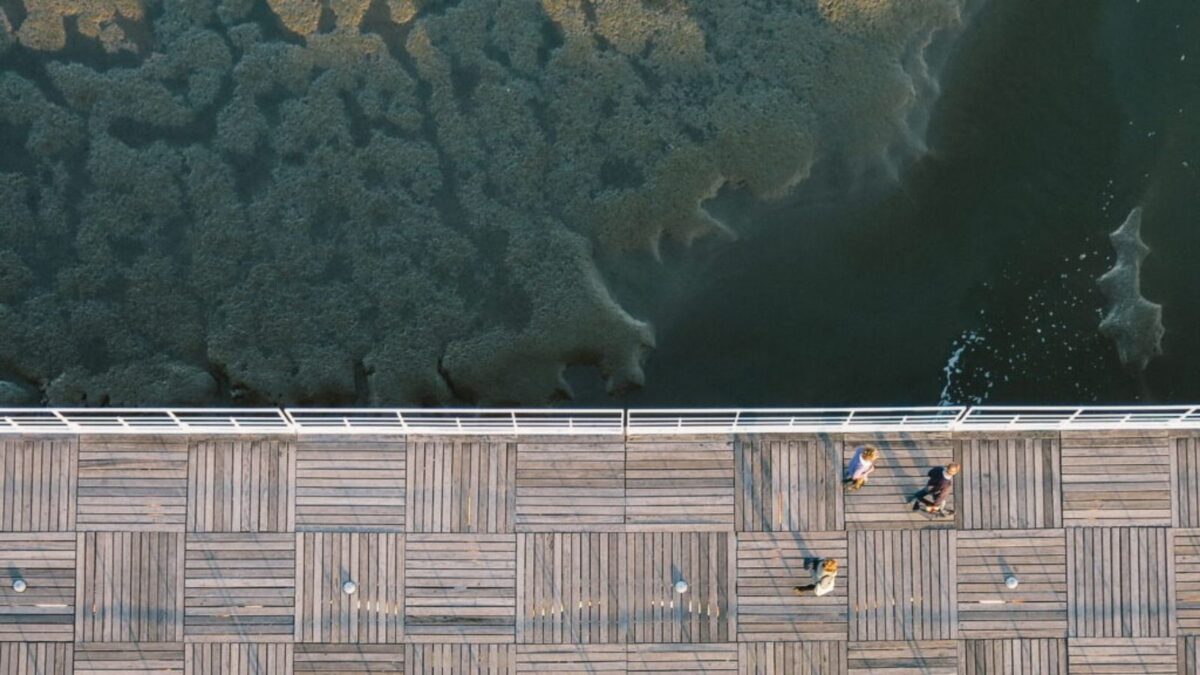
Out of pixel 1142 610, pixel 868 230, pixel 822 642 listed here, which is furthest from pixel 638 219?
pixel 1142 610

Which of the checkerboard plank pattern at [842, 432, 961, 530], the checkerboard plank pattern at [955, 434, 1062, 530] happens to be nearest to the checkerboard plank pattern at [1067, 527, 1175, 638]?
the checkerboard plank pattern at [955, 434, 1062, 530]

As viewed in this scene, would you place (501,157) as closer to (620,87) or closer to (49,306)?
(620,87)

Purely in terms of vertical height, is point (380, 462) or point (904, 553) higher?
point (380, 462)

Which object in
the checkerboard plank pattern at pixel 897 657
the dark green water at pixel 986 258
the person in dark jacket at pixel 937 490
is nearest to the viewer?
the person in dark jacket at pixel 937 490

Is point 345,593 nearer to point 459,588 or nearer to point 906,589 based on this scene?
point 459,588

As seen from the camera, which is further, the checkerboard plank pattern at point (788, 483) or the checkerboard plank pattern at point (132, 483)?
the checkerboard plank pattern at point (788, 483)

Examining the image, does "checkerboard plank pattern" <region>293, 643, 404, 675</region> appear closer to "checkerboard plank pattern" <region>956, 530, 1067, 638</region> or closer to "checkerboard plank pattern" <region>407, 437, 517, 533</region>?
"checkerboard plank pattern" <region>407, 437, 517, 533</region>

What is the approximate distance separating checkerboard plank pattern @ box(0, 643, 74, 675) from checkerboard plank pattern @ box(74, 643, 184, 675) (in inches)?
6.9

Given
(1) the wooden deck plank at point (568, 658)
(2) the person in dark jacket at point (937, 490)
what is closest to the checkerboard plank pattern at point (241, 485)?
(1) the wooden deck plank at point (568, 658)

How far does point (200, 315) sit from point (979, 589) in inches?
560

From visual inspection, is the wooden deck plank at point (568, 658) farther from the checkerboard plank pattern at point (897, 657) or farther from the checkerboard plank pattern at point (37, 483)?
the checkerboard plank pattern at point (37, 483)

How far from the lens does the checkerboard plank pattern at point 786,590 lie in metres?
14.1

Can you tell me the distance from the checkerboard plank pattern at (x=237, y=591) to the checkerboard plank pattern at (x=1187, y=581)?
13.4 meters

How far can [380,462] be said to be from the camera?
1420 centimetres
